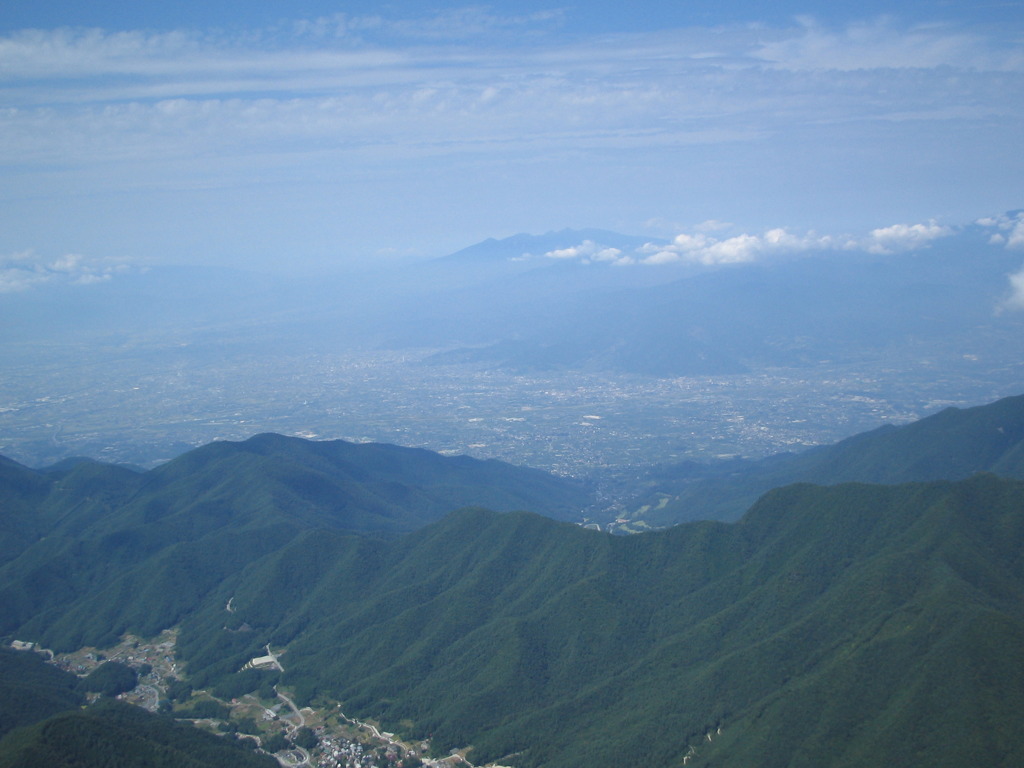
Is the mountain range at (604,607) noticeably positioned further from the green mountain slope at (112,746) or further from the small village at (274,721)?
the green mountain slope at (112,746)

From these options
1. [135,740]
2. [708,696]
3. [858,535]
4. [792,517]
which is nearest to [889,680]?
[708,696]

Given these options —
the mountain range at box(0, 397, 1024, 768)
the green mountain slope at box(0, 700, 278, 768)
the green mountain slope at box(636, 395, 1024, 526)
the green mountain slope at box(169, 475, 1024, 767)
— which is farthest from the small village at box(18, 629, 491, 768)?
the green mountain slope at box(636, 395, 1024, 526)

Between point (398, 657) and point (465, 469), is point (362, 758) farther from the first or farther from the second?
point (465, 469)

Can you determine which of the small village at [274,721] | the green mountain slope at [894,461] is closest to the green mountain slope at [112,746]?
the small village at [274,721]

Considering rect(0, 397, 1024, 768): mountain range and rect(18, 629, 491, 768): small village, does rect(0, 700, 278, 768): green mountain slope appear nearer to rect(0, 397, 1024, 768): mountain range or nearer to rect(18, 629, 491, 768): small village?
rect(18, 629, 491, 768): small village

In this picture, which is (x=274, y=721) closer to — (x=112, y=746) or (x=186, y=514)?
(x=112, y=746)
